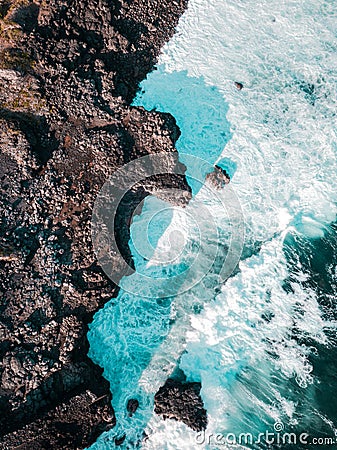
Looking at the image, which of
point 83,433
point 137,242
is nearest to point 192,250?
point 137,242

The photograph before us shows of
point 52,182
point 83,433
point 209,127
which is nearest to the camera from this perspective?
point 83,433

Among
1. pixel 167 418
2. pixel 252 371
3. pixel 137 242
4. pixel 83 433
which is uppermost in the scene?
pixel 137 242

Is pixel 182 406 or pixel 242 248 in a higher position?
pixel 242 248

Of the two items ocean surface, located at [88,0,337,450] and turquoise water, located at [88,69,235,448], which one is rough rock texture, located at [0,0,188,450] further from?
ocean surface, located at [88,0,337,450]

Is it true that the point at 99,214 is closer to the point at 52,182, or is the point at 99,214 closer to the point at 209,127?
the point at 52,182

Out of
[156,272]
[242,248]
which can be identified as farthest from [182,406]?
[242,248]

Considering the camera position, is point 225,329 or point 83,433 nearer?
point 83,433

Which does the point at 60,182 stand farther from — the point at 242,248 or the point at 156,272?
the point at 242,248
